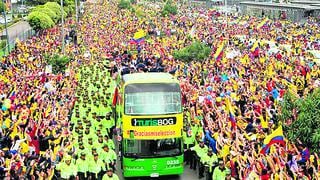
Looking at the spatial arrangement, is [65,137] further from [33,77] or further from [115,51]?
[115,51]

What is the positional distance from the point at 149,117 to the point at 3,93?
6.54m

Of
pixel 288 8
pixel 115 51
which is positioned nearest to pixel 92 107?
pixel 115 51

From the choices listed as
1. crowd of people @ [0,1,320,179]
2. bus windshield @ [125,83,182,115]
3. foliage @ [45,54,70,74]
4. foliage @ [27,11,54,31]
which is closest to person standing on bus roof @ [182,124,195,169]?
crowd of people @ [0,1,320,179]

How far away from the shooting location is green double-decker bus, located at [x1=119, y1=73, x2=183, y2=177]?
1355 cm

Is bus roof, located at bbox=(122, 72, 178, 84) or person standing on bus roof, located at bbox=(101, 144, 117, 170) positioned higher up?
bus roof, located at bbox=(122, 72, 178, 84)

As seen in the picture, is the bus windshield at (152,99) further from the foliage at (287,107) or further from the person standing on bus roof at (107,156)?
the foliage at (287,107)

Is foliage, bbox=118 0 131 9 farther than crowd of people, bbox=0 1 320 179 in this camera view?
Yes

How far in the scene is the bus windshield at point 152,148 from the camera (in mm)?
13656

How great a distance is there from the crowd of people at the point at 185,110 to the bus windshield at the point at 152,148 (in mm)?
611

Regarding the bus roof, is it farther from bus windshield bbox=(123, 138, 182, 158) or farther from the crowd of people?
bus windshield bbox=(123, 138, 182, 158)

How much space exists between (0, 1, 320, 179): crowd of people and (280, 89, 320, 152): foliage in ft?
1.04

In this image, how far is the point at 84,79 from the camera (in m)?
21.6

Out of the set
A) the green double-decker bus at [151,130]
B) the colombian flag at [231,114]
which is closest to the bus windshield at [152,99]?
the green double-decker bus at [151,130]

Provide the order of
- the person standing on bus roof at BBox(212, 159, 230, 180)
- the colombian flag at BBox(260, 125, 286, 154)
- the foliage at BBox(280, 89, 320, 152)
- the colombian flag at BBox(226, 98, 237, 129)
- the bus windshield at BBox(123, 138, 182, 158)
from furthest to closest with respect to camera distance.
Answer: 1. the colombian flag at BBox(226, 98, 237, 129)
2. the bus windshield at BBox(123, 138, 182, 158)
3. the foliage at BBox(280, 89, 320, 152)
4. the colombian flag at BBox(260, 125, 286, 154)
5. the person standing on bus roof at BBox(212, 159, 230, 180)
